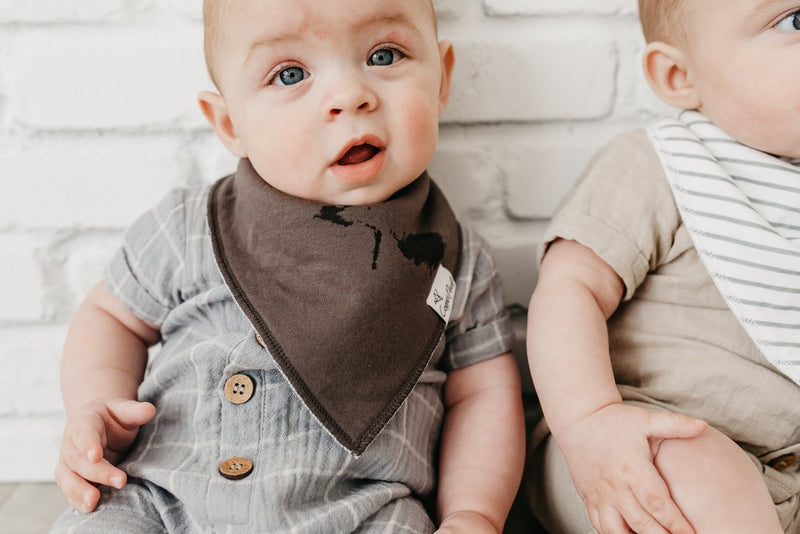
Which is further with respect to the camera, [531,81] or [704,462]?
[531,81]

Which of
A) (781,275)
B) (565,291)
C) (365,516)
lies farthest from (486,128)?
(365,516)

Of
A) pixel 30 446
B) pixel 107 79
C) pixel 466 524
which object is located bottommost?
pixel 30 446

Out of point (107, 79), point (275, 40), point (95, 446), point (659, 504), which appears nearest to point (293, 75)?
point (275, 40)

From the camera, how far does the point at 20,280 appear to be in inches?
39.3

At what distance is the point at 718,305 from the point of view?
32.3 inches

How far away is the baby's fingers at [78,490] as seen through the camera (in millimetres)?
732

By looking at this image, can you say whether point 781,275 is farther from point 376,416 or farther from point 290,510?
point 290,510

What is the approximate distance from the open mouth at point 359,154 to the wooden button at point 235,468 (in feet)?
0.96

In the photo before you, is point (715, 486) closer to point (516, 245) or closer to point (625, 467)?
point (625, 467)

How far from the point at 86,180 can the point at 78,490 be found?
0.39m

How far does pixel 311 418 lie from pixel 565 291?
10.9 inches

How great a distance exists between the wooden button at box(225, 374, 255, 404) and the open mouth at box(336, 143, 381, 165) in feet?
0.74

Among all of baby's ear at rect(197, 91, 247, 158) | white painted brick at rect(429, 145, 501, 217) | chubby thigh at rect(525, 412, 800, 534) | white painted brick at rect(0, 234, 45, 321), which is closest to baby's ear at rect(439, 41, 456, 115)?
white painted brick at rect(429, 145, 501, 217)

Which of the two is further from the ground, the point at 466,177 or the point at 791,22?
the point at 791,22
